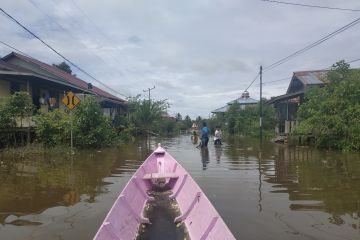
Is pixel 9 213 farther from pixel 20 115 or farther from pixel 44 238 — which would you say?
pixel 20 115

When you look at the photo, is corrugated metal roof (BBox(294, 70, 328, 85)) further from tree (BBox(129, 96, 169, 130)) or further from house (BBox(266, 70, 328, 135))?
tree (BBox(129, 96, 169, 130))

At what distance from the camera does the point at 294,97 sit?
110 feet

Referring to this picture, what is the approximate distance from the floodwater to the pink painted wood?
0.78 metres

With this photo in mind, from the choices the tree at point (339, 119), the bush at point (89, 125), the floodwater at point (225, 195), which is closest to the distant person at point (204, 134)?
the bush at point (89, 125)

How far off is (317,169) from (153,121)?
32676mm

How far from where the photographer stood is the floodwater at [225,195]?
6.61 meters

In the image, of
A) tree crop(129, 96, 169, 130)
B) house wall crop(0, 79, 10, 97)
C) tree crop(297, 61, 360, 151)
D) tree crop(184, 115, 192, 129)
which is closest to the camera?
tree crop(297, 61, 360, 151)

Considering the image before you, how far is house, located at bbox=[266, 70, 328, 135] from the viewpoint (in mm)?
30422

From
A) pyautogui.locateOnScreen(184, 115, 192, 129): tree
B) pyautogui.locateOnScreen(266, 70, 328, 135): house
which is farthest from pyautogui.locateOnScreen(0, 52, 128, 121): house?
pyautogui.locateOnScreen(184, 115, 192, 129): tree

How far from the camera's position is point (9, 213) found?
24.9 ft

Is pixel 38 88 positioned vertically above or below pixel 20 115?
above

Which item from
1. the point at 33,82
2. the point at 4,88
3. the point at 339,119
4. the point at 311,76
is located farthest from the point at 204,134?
the point at 311,76

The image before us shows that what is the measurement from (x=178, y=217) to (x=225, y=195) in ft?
9.34

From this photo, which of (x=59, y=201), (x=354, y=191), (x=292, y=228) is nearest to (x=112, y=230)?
(x=292, y=228)
